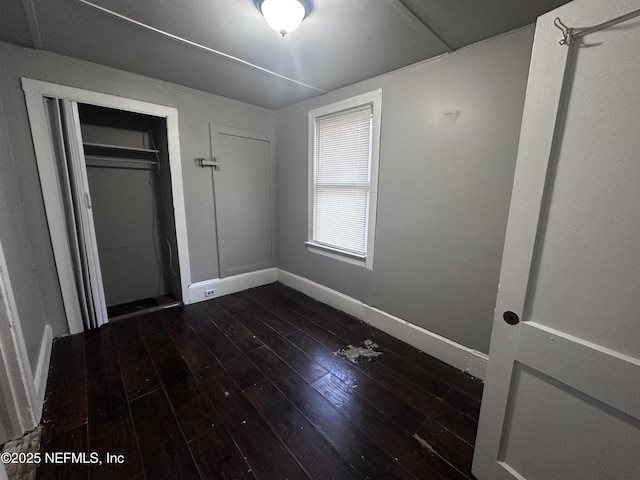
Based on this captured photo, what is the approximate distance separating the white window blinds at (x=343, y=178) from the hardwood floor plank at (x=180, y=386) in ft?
5.83

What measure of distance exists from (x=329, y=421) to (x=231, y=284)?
2.18 metres

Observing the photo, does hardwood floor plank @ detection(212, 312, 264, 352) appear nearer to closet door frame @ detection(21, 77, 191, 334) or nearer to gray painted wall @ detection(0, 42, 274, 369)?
gray painted wall @ detection(0, 42, 274, 369)

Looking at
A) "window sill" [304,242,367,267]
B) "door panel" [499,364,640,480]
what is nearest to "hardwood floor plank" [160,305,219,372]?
"window sill" [304,242,367,267]

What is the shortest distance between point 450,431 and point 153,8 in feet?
9.64

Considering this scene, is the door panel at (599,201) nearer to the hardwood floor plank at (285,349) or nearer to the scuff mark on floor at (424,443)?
the scuff mark on floor at (424,443)

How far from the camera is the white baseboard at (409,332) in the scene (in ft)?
6.06

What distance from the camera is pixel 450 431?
4.62 feet

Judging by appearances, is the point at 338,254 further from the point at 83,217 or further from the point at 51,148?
the point at 51,148

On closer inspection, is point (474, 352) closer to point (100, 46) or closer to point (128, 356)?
point (128, 356)

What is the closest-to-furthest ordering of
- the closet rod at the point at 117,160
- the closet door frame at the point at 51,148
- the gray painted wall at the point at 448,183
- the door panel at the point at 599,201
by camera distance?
the door panel at the point at 599,201 → the gray painted wall at the point at 448,183 → the closet door frame at the point at 51,148 → the closet rod at the point at 117,160

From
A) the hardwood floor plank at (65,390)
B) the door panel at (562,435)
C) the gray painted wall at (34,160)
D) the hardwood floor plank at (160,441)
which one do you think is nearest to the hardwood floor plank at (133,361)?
the hardwood floor plank at (160,441)

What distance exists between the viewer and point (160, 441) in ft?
4.31

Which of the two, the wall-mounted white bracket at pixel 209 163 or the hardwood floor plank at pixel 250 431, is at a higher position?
the wall-mounted white bracket at pixel 209 163

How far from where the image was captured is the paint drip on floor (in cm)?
202
